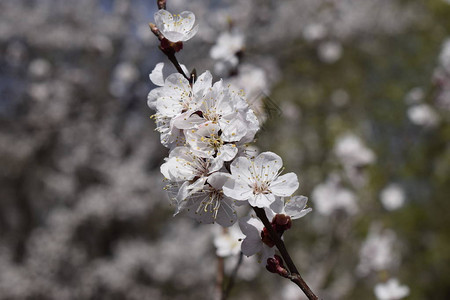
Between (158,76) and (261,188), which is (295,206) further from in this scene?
(158,76)

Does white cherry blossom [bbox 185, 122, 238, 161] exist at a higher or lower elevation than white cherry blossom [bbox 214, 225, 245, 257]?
lower

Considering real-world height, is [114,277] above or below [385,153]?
below

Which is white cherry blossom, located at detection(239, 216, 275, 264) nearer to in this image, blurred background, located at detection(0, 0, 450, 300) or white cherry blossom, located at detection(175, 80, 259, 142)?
white cherry blossom, located at detection(175, 80, 259, 142)

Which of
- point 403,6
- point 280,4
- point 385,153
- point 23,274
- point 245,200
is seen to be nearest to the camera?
point 245,200

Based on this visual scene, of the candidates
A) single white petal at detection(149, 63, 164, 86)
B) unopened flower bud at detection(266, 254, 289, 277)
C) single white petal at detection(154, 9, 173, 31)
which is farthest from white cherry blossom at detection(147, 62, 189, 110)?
unopened flower bud at detection(266, 254, 289, 277)

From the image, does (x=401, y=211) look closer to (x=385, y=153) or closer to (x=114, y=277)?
(x=385, y=153)

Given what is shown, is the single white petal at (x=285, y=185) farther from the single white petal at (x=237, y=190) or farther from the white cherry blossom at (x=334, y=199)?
the white cherry blossom at (x=334, y=199)

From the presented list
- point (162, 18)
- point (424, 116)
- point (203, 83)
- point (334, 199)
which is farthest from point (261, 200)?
point (424, 116)

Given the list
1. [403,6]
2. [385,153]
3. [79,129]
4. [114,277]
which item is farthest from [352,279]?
[403,6]
